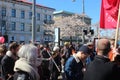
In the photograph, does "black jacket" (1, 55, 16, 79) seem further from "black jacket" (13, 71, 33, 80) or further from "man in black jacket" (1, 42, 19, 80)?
"black jacket" (13, 71, 33, 80)

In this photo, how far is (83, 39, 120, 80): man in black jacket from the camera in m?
4.23

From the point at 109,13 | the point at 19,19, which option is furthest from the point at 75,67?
the point at 19,19

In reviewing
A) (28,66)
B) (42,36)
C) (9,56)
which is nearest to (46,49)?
(9,56)

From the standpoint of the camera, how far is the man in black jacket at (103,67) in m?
4.23

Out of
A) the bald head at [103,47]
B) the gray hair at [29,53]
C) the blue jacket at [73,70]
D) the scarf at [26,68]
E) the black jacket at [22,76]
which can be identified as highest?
the bald head at [103,47]

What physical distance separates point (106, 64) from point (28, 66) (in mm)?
1058

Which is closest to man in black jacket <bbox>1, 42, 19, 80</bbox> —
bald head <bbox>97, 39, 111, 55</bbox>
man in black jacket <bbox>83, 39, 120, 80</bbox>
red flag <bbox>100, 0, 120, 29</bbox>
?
red flag <bbox>100, 0, 120, 29</bbox>

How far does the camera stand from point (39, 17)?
253 feet

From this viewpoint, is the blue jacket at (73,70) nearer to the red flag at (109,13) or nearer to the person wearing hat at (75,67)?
the person wearing hat at (75,67)

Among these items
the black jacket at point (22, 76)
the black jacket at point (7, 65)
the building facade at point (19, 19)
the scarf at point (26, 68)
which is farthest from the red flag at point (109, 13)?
the building facade at point (19, 19)

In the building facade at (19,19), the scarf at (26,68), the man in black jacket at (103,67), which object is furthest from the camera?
the building facade at (19,19)

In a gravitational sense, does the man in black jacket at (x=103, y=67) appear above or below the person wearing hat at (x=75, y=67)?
above

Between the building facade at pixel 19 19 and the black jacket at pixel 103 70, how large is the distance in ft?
195

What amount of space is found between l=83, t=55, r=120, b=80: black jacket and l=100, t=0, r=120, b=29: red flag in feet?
11.4
